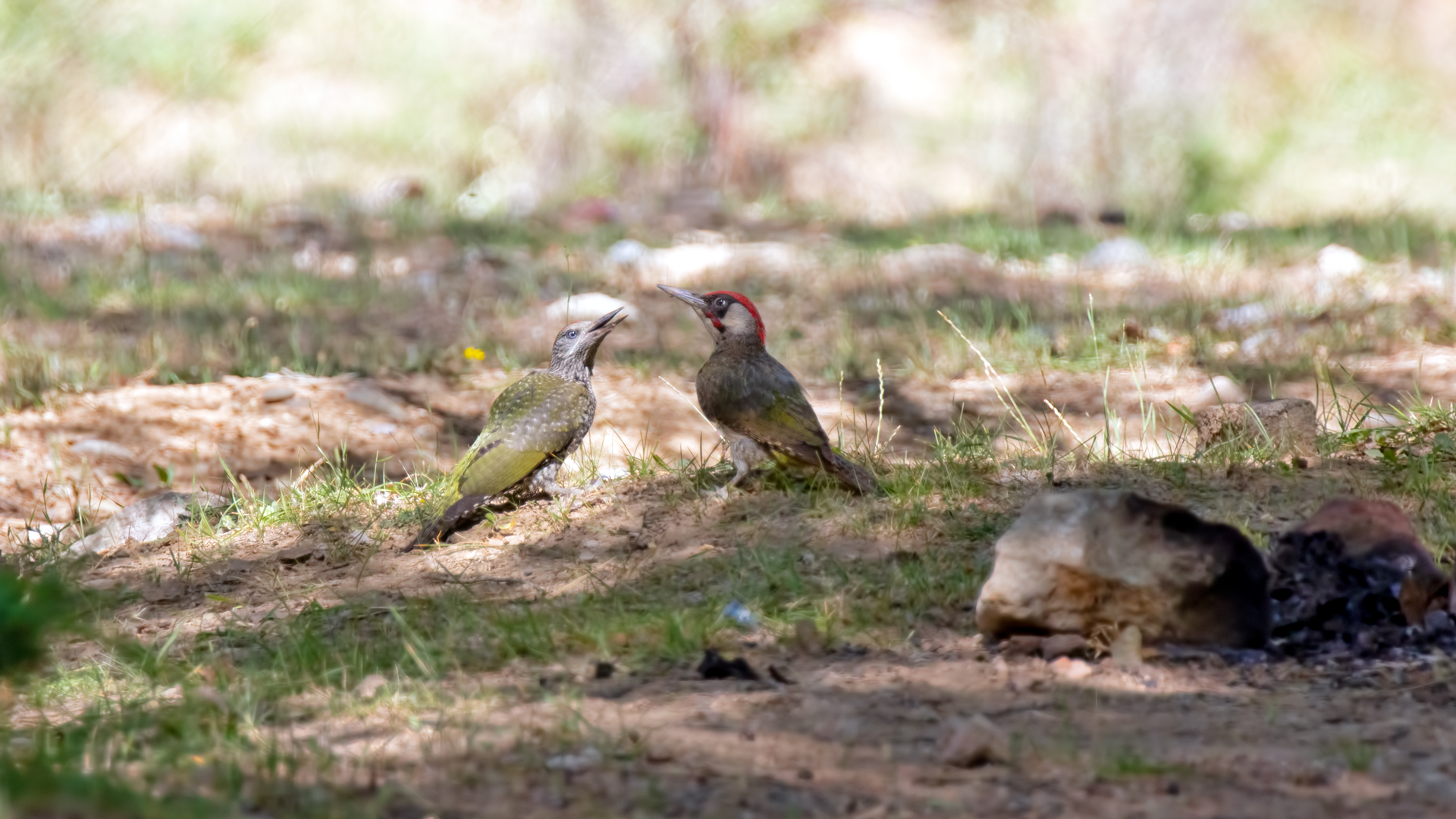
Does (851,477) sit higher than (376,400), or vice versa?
(851,477)

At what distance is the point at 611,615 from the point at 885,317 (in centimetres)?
448

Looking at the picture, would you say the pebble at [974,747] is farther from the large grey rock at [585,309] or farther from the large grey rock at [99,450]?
the large grey rock at [585,309]

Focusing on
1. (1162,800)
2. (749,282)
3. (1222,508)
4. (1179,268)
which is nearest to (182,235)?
(749,282)

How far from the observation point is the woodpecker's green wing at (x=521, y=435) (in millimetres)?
4844

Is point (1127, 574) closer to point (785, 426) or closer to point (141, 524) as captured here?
point (785, 426)

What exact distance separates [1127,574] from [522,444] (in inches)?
81.7

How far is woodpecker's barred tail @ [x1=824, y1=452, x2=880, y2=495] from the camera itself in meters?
4.70

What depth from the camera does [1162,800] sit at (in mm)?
2848

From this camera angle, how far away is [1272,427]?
195 inches

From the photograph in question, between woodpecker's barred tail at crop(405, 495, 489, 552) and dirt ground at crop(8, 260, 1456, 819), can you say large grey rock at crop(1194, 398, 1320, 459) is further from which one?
woodpecker's barred tail at crop(405, 495, 489, 552)

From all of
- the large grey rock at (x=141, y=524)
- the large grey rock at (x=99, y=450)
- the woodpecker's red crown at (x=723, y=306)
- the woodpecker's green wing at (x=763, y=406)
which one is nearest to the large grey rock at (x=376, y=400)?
the large grey rock at (x=99, y=450)

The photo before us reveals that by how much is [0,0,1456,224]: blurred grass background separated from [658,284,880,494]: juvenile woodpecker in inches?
278

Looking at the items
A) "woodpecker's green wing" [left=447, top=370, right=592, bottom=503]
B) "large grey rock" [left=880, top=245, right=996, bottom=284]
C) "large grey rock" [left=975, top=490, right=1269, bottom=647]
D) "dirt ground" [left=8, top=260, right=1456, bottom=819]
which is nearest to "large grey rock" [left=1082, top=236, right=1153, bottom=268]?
"large grey rock" [left=880, top=245, right=996, bottom=284]

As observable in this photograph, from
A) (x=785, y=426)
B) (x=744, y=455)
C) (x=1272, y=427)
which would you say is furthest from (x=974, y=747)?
(x=1272, y=427)
